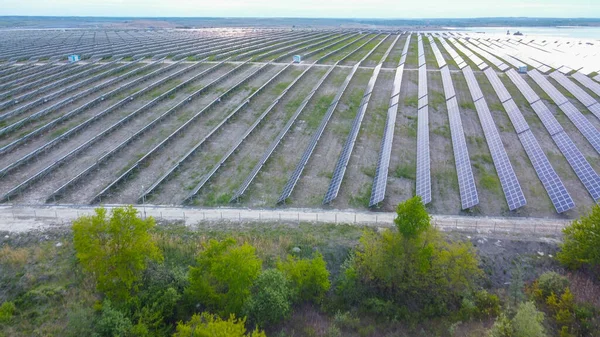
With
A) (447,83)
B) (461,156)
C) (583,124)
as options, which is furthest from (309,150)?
(447,83)

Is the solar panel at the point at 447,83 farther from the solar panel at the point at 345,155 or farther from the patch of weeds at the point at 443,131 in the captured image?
the patch of weeds at the point at 443,131

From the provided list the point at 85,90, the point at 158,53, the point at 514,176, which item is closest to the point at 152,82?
the point at 85,90

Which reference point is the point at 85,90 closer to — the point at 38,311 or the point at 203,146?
the point at 203,146

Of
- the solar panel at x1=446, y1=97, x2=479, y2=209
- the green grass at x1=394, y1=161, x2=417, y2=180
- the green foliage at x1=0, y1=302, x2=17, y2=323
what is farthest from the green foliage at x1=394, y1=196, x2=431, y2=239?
the green foliage at x1=0, y1=302, x2=17, y2=323

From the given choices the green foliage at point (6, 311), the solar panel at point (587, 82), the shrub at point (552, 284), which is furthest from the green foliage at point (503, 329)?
the solar panel at point (587, 82)

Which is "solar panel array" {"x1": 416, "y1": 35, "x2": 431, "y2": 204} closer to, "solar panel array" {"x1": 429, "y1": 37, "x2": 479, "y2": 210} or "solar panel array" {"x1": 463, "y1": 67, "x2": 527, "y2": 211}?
"solar panel array" {"x1": 429, "y1": 37, "x2": 479, "y2": 210}

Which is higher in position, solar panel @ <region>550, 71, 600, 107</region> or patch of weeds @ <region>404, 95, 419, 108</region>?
solar panel @ <region>550, 71, 600, 107</region>
